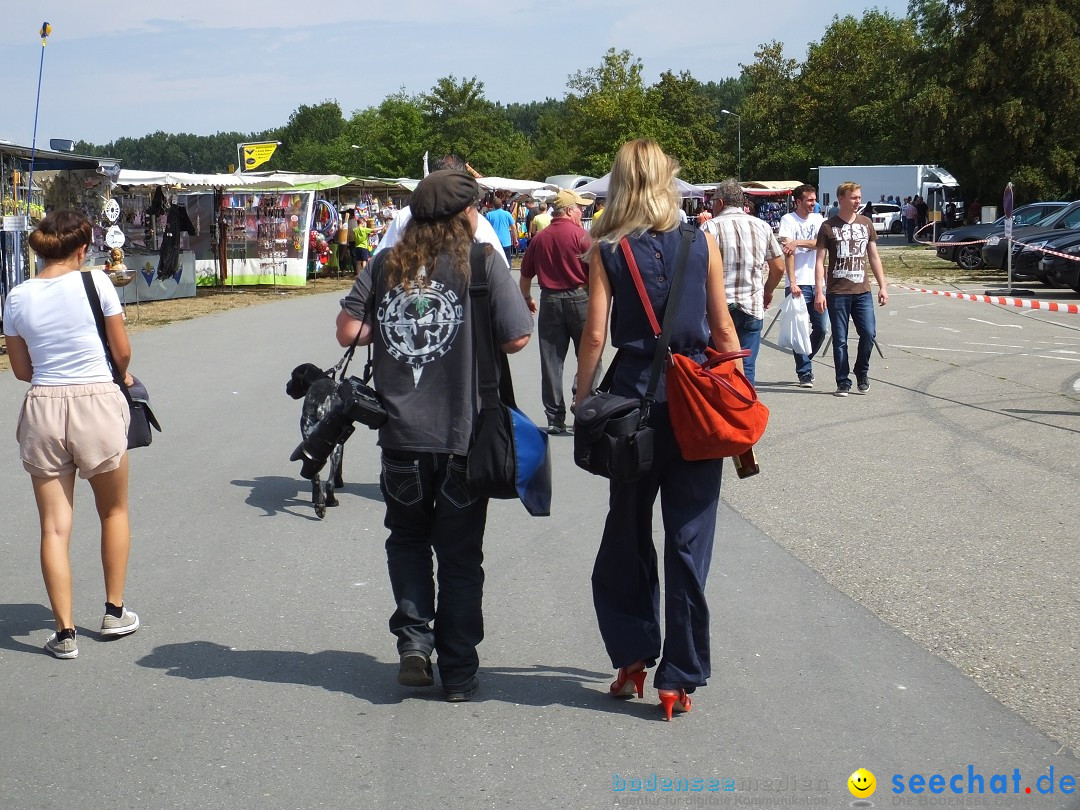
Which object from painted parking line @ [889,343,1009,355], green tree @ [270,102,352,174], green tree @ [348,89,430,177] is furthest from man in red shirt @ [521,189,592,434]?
green tree @ [270,102,352,174]

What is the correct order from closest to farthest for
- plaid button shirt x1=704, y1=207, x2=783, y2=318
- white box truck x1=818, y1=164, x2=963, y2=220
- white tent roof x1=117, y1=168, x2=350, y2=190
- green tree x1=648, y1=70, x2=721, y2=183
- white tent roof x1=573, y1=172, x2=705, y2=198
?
plaid button shirt x1=704, y1=207, x2=783, y2=318 → white tent roof x1=117, y1=168, x2=350, y2=190 → white tent roof x1=573, y1=172, x2=705, y2=198 → white box truck x1=818, y1=164, x2=963, y2=220 → green tree x1=648, y1=70, x2=721, y2=183

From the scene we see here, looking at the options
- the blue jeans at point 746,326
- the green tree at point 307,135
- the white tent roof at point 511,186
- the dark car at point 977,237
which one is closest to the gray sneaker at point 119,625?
the blue jeans at point 746,326

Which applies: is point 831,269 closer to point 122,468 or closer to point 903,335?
point 903,335

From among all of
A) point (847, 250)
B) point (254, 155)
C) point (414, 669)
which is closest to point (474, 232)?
point (414, 669)

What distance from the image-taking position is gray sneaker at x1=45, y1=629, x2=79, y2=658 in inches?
182

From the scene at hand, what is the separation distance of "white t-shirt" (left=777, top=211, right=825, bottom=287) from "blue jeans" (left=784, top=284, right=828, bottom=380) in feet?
0.40

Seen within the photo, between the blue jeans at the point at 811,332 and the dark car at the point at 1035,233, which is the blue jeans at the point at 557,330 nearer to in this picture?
the blue jeans at the point at 811,332

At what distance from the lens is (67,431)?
182 inches

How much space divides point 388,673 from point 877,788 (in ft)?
6.02

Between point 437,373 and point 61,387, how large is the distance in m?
1.65

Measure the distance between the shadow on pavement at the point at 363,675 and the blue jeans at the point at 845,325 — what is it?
679cm

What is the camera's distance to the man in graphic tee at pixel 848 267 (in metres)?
10.4

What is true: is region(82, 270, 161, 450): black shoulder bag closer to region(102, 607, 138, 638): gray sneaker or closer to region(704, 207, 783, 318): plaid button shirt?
region(102, 607, 138, 638): gray sneaker

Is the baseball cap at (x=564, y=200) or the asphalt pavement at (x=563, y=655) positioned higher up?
the baseball cap at (x=564, y=200)
